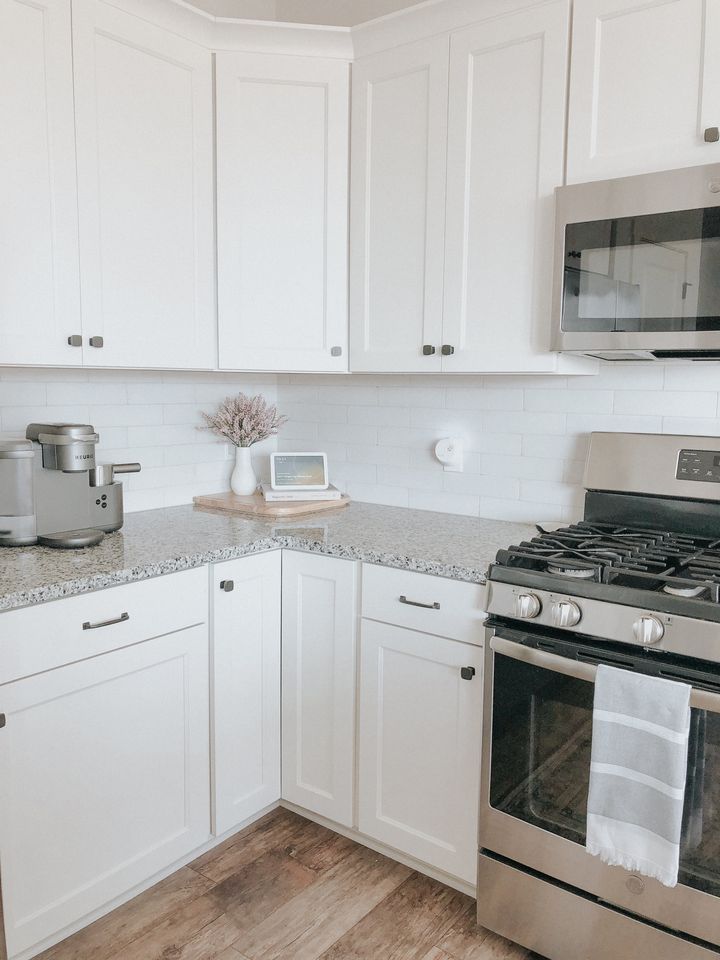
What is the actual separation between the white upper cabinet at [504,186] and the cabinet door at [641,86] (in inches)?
2.3

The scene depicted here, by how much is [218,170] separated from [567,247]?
Result: 109 cm

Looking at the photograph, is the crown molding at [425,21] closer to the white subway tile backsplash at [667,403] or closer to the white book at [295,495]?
the white subway tile backsplash at [667,403]

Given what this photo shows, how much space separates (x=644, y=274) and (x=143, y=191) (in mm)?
1371

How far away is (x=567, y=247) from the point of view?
1.92 metres

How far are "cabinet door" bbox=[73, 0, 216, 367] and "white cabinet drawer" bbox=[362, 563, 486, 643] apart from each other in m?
0.91

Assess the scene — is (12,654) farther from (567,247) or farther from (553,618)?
(567,247)

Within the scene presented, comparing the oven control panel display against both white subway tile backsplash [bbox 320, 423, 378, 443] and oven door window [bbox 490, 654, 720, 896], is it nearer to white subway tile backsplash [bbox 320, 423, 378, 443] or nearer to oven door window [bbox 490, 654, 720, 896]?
oven door window [bbox 490, 654, 720, 896]

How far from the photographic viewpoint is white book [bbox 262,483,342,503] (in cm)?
258

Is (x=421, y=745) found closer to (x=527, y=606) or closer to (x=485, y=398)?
(x=527, y=606)

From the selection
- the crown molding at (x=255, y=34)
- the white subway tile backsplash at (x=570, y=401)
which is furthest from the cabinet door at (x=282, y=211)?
the white subway tile backsplash at (x=570, y=401)

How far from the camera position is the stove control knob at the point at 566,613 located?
1604 millimetres

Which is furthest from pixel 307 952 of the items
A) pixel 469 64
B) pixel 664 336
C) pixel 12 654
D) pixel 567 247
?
pixel 469 64

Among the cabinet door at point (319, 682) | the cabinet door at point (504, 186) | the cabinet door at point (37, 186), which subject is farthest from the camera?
the cabinet door at point (319, 682)

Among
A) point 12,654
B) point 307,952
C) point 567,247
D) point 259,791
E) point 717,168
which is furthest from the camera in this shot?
point 259,791
